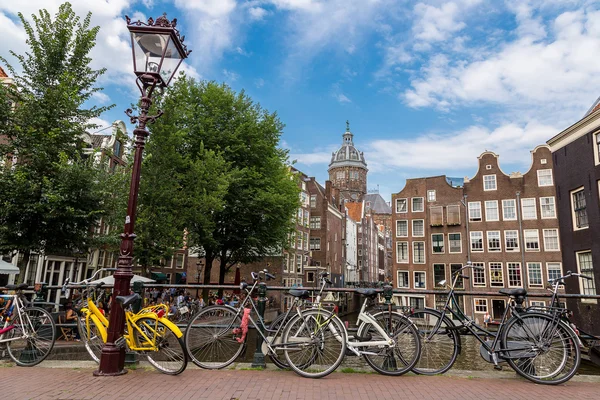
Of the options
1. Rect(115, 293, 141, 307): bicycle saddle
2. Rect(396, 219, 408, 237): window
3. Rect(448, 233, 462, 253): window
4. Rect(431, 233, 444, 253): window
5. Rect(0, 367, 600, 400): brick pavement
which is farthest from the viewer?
Rect(396, 219, 408, 237): window

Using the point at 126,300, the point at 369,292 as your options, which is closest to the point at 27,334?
the point at 126,300

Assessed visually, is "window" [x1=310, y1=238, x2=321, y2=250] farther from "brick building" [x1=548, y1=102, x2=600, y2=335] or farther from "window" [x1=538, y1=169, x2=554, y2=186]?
"brick building" [x1=548, y1=102, x2=600, y2=335]

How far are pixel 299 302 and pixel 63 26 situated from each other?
1221 cm

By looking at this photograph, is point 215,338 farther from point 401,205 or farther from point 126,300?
point 401,205

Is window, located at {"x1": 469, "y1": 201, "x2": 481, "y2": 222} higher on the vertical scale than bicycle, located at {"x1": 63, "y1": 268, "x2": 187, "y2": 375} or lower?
higher

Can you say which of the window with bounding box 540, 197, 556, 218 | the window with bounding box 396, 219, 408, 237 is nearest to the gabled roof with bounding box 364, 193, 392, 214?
the window with bounding box 396, 219, 408, 237

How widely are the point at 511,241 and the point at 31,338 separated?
38910mm

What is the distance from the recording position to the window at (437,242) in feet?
129

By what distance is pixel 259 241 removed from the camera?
867 inches

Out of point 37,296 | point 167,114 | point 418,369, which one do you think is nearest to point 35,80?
point 167,114

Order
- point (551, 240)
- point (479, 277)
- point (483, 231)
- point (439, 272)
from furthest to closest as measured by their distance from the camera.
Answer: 1. point (439, 272)
2. point (483, 231)
3. point (479, 277)
4. point (551, 240)

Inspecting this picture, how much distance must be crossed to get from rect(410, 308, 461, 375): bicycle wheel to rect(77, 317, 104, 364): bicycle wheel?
4439 mm

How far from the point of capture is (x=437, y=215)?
39812mm

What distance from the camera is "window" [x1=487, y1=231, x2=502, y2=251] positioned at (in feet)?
120
